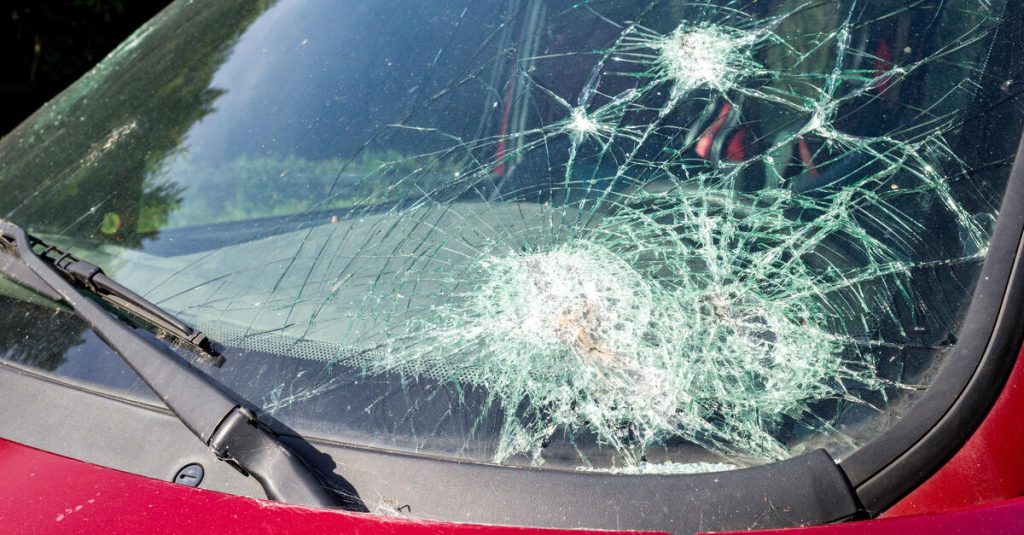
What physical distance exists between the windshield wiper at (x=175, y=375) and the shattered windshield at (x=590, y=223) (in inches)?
3.3

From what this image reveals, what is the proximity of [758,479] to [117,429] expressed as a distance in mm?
895

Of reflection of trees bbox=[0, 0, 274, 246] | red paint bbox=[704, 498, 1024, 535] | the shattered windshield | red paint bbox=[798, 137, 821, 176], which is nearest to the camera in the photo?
red paint bbox=[704, 498, 1024, 535]

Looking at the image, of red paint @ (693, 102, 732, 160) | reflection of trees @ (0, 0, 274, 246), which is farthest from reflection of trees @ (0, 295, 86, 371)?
red paint @ (693, 102, 732, 160)

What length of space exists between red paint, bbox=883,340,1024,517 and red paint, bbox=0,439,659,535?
453 mm

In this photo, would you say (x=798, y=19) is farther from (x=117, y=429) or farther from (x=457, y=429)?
(x=117, y=429)

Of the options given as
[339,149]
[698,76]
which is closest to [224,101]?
[339,149]

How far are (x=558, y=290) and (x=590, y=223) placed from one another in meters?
0.12

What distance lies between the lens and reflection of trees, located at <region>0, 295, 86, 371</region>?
138cm

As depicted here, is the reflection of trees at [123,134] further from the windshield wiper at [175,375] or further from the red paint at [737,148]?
the red paint at [737,148]

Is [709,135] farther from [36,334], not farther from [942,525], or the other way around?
[36,334]

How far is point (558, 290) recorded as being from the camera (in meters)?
1.38

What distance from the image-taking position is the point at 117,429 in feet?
4.01

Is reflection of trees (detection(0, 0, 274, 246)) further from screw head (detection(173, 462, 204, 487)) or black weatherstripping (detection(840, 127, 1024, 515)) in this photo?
black weatherstripping (detection(840, 127, 1024, 515))

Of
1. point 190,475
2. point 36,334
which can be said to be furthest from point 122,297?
point 190,475
